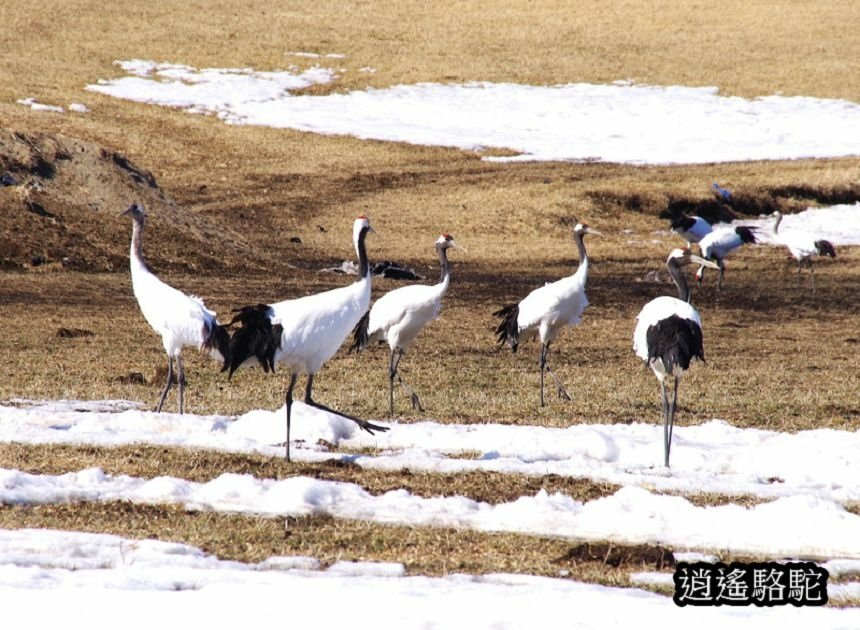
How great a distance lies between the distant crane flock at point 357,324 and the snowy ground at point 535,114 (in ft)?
90.6

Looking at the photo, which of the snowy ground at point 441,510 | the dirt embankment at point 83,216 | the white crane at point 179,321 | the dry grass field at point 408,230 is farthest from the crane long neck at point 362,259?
the dirt embankment at point 83,216

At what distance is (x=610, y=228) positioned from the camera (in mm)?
34625

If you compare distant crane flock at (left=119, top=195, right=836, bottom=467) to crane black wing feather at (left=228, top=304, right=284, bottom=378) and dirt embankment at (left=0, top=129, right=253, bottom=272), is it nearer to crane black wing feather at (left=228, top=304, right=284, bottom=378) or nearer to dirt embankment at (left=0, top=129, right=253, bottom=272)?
crane black wing feather at (left=228, top=304, right=284, bottom=378)

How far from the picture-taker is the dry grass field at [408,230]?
388 inches

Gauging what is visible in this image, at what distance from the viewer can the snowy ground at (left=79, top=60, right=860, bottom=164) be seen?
4388 centimetres

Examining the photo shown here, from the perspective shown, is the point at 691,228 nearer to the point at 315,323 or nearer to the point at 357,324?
the point at 357,324

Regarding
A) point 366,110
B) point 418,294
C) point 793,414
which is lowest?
point 793,414

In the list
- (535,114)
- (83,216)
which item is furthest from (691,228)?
(535,114)

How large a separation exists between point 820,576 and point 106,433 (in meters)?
6.40

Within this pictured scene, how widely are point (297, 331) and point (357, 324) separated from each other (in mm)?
3311

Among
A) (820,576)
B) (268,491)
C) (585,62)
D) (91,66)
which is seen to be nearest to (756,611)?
(820,576)

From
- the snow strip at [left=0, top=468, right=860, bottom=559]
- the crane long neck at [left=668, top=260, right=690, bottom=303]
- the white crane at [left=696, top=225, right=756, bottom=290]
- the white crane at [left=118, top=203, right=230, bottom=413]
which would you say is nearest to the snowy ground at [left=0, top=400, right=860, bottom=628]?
the snow strip at [left=0, top=468, right=860, bottom=559]

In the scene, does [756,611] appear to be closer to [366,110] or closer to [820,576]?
[820,576]

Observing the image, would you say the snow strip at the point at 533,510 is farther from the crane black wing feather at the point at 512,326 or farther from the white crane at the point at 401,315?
the crane black wing feather at the point at 512,326
